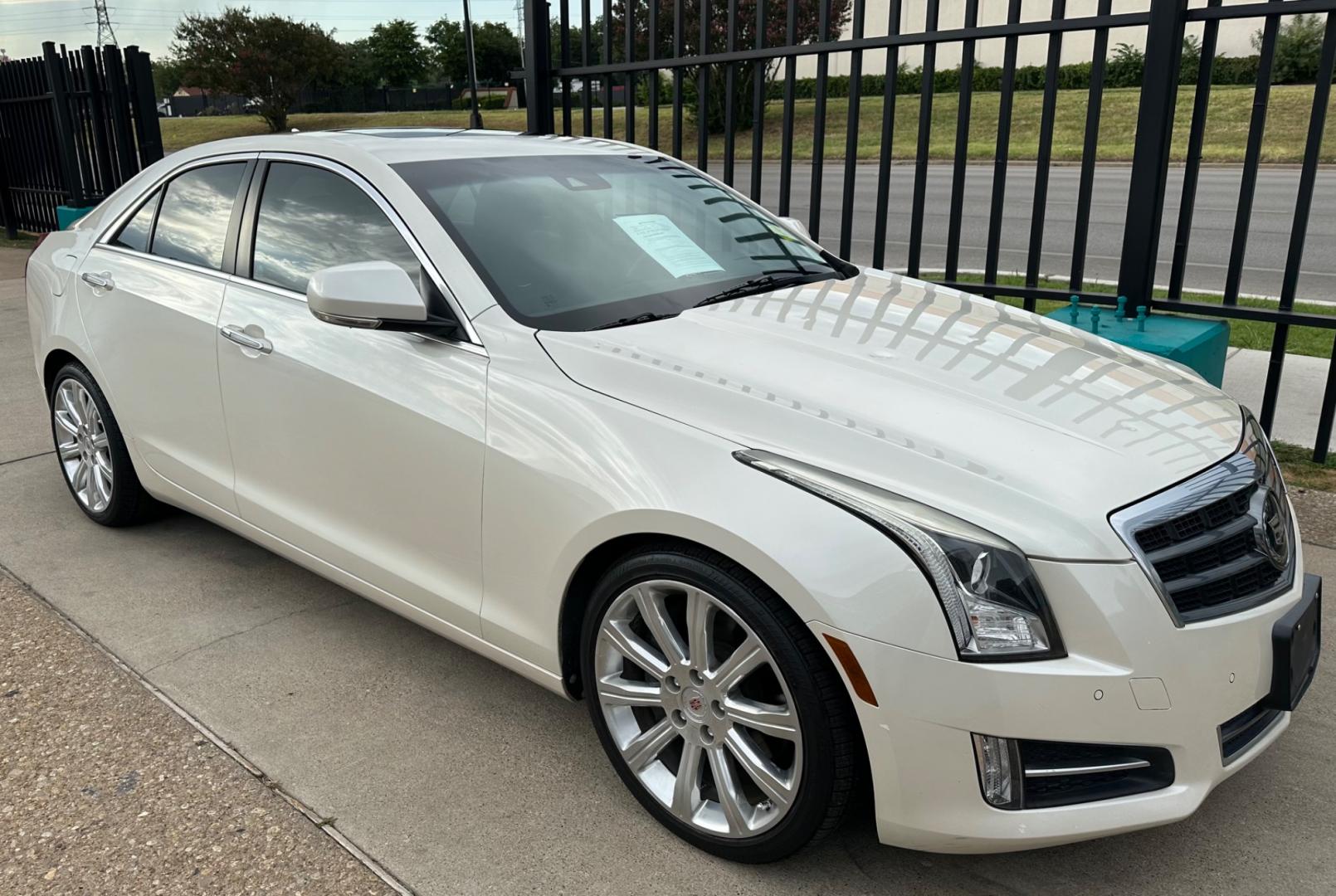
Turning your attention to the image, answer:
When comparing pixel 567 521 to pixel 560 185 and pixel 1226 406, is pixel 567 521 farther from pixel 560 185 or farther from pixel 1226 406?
pixel 1226 406

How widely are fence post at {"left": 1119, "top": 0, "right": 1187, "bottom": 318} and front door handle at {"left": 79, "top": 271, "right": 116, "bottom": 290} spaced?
14.3 feet

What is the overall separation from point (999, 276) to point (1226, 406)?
25.9ft

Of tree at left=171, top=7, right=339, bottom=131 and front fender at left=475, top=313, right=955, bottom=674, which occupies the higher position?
tree at left=171, top=7, right=339, bottom=131

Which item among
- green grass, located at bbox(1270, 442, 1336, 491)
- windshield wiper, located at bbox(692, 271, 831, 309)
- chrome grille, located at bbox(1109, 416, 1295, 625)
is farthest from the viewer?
green grass, located at bbox(1270, 442, 1336, 491)

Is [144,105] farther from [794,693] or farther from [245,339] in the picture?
[794,693]

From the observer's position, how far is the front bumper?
6.72 ft

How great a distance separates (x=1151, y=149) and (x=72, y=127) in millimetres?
12410

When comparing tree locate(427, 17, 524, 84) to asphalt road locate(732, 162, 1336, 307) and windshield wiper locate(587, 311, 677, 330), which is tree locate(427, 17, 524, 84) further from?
windshield wiper locate(587, 311, 677, 330)

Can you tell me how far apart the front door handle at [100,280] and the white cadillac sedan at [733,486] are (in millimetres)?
304

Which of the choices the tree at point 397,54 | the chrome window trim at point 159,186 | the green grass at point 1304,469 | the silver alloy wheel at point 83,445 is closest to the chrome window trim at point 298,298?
the chrome window trim at point 159,186

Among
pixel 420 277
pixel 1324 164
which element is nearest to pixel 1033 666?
pixel 420 277

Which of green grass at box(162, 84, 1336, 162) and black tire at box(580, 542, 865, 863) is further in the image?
green grass at box(162, 84, 1336, 162)

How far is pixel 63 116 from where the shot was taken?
1271 cm

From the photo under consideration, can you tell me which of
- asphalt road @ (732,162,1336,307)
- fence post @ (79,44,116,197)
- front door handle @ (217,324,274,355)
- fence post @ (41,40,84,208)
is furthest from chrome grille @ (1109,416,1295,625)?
fence post @ (41,40,84,208)
